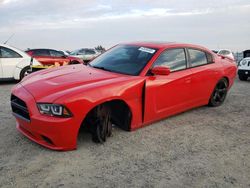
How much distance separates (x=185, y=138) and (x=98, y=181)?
1.83m

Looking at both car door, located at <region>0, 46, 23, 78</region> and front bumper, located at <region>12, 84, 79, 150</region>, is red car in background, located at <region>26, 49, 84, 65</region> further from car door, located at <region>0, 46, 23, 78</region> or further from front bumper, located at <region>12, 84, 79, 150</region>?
front bumper, located at <region>12, 84, 79, 150</region>

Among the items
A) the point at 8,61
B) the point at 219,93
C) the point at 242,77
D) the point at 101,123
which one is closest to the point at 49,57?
the point at 8,61

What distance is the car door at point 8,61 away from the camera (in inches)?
378

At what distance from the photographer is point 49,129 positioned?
3.69m

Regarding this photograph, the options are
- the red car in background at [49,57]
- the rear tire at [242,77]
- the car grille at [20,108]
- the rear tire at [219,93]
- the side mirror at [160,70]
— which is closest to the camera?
the car grille at [20,108]

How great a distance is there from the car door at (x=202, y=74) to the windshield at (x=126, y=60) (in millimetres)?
1029

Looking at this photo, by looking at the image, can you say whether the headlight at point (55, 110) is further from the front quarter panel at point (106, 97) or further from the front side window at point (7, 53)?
the front side window at point (7, 53)

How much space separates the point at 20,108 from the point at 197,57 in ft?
11.5

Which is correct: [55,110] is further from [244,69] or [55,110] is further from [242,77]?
[242,77]

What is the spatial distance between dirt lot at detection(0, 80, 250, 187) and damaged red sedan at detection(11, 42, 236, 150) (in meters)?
0.21

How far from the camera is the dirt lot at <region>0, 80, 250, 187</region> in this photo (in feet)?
10.6

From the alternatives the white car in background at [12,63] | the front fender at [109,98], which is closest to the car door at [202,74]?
the front fender at [109,98]

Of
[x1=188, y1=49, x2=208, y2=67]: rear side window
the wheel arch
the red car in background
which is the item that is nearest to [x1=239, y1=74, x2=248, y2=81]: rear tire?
[x1=188, y1=49, x2=208, y2=67]: rear side window

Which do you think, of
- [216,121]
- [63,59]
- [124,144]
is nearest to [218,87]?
[216,121]
